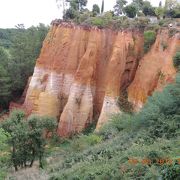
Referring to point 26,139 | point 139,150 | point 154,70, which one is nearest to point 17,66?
point 154,70

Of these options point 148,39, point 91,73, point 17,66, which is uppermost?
point 148,39

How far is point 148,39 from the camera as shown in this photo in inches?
1131

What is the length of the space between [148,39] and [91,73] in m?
4.60

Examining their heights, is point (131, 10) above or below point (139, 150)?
above

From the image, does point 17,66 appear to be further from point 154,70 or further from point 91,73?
point 154,70

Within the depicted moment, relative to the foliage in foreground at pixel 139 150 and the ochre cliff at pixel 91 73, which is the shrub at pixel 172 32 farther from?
the foliage in foreground at pixel 139 150

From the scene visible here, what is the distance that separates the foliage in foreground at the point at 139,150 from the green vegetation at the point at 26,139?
1654 mm

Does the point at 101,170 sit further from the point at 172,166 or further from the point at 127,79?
the point at 127,79

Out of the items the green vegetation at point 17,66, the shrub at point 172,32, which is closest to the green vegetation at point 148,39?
the shrub at point 172,32

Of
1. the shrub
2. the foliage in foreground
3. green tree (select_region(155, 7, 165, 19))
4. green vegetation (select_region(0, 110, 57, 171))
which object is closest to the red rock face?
the shrub

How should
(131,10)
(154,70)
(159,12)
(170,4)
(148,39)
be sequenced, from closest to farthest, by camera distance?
(154,70) < (148,39) < (159,12) < (170,4) < (131,10)

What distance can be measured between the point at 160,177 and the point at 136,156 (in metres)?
2.49

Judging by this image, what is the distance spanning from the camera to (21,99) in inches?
1537

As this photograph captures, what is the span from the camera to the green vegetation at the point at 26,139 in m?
21.1
